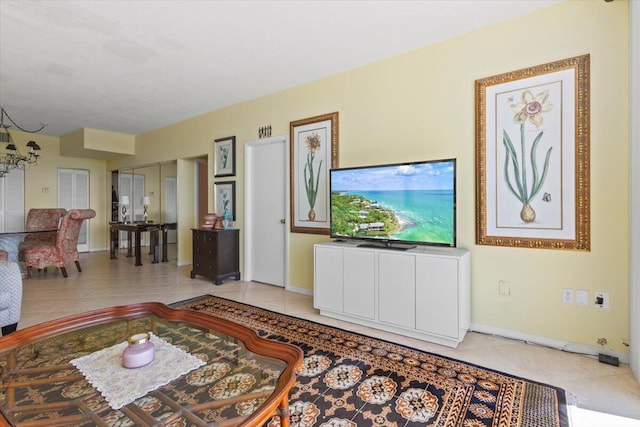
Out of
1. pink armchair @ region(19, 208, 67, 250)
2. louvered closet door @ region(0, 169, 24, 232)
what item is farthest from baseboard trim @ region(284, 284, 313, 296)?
louvered closet door @ region(0, 169, 24, 232)

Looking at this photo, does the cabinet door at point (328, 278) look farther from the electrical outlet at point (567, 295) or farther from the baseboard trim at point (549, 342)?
the electrical outlet at point (567, 295)

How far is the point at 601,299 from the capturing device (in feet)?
7.23

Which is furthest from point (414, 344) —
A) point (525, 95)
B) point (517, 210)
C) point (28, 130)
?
point (28, 130)

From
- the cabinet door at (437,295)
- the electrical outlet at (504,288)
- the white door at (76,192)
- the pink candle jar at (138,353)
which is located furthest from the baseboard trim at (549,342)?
the white door at (76,192)

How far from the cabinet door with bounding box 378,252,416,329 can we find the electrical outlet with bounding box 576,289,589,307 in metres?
1.17

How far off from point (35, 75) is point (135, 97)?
1.04 metres

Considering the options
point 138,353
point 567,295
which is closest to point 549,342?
point 567,295

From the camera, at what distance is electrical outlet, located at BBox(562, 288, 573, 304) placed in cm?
230

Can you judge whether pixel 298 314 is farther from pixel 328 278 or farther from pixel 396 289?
pixel 396 289

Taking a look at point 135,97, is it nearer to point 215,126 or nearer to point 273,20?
point 215,126

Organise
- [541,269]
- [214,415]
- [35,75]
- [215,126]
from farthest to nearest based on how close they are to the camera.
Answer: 1. [215,126]
2. [35,75]
3. [541,269]
4. [214,415]

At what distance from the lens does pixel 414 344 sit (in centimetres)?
243

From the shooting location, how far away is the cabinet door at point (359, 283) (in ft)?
8.96

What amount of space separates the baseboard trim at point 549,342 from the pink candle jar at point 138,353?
2.49m
